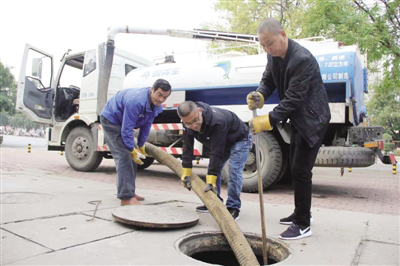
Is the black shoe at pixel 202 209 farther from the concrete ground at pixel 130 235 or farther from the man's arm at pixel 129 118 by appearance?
the man's arm at pixel 129 118

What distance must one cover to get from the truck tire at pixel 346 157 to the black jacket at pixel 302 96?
2491 millimetres

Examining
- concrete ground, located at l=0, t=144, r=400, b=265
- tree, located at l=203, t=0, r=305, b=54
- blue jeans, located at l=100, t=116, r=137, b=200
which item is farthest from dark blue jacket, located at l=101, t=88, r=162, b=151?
tree, located at l=203, t=0, r=305, b=54

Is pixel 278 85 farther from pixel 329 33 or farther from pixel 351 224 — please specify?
pixel 329 33

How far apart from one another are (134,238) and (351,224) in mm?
2086

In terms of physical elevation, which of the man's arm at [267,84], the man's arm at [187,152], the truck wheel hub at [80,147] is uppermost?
the man's arm at [267,84]

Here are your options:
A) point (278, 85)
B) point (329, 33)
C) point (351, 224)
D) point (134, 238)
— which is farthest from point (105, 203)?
point (329, 33)

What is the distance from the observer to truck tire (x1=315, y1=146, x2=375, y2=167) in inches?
197

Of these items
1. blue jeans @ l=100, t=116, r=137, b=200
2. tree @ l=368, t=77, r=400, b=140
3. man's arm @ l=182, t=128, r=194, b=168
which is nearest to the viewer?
man's arm @ l=182, t=128, r=194, b=168

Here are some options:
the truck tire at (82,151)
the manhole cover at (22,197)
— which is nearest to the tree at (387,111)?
the truck tire at (82,151)

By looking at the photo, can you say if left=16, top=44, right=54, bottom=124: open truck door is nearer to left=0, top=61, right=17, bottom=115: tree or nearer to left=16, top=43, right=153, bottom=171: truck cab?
left=16, top=43, right=153, bottom=171: truck cab

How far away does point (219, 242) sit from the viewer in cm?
275

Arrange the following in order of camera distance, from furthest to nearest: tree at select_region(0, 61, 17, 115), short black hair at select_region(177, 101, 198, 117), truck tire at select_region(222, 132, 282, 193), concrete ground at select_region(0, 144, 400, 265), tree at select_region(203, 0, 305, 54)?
tree at select_region(0, 61, 17, 115), tree at select_region(203, 0, 305, 54), truck tire at select_region(222, 132, 282, 193), short black hair at select_region(177, 101, 198, 117), concrete ground at select_region(0, 144, 400, 265)

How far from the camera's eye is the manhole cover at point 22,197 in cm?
367

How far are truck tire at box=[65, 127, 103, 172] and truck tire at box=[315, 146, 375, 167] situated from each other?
4.76 metres
